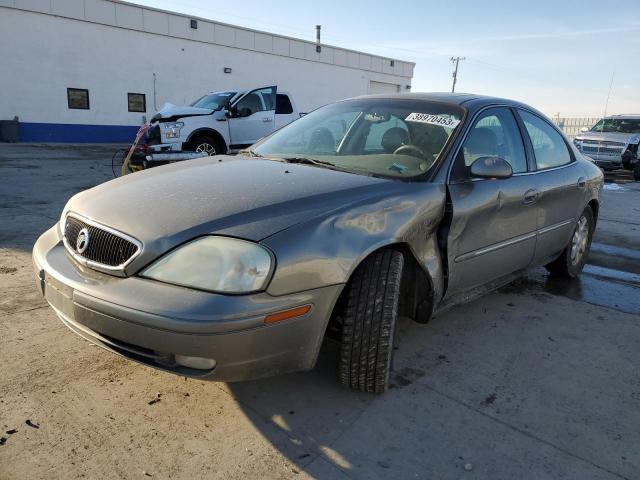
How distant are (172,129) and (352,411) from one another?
26.5 ft

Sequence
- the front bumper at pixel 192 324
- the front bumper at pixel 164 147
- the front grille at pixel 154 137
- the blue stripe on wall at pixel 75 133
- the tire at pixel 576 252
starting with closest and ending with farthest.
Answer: the front bumper at pixel 192 324 → the tire at pixel 576 252 → the front bumper at pixel 164 147 → the front grille at pixel 154 137 → the blue stripe on wall at pixel 75 133

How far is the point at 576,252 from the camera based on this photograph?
4.59 metres

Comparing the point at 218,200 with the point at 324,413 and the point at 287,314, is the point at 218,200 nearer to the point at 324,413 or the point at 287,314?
the point at 287,314

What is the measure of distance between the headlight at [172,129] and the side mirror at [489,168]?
24.7 feet

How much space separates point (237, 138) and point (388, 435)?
9.04 meters

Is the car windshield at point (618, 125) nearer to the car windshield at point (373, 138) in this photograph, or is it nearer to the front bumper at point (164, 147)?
the front bumper at point (164, 147)

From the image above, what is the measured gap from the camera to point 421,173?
284 cm

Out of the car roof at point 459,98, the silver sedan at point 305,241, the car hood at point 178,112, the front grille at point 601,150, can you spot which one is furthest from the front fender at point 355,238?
the front grille at point 601,150

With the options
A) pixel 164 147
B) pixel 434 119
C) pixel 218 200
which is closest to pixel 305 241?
pixel 218 200

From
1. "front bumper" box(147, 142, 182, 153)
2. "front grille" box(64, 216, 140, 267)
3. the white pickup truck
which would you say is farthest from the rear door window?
the white pickup truck

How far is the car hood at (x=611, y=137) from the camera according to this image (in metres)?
14.3

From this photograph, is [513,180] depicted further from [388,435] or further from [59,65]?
[59,65]

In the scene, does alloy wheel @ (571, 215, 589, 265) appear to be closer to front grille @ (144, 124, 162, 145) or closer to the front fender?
the front fender

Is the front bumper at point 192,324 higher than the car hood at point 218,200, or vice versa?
the car hood at point 218,200
